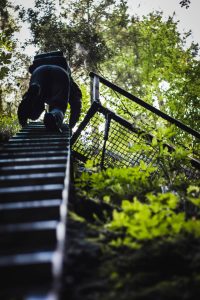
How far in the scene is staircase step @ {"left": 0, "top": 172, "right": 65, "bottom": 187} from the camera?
219 centimetres

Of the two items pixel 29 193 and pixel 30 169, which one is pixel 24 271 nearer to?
pixel 29 193

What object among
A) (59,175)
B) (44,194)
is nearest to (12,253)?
(44,194)

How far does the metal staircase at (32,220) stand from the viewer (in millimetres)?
1103

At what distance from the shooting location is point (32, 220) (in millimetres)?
1656

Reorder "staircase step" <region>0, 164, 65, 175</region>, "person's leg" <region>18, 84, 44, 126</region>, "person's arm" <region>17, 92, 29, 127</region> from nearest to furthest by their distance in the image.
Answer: "staircase step" <region>0, 164, 65, 175</region>, "person's leg" <region>18, 84, 44, 126</region>, "person's arm" <region>17, 92, 29, 127</region>

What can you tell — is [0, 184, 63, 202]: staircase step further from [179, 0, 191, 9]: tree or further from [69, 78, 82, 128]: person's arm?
[179, 0, 191, 9]: tree

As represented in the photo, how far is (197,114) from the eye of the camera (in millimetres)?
9703

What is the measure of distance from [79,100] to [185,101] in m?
5.68

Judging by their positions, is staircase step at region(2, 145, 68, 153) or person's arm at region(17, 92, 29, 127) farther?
person's arm at region(17, 92, 29, 127)

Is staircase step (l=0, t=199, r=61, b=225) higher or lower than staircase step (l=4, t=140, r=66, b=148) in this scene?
lower

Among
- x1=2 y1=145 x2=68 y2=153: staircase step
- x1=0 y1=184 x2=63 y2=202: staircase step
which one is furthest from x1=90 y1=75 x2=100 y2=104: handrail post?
x1=0 y1=184 x2=63 y2=202: staircase step

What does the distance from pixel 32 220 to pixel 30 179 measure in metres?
0.61

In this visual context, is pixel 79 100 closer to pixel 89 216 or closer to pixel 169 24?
pixel 89 216

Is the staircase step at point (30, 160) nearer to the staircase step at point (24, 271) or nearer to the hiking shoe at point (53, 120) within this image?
the hiking shoe at point (53, 120)
